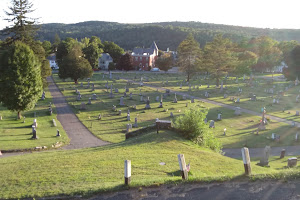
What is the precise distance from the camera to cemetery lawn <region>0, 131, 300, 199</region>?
838 cm

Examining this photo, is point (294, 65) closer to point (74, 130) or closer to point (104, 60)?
point (74, 130)

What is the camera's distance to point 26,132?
23.2 m

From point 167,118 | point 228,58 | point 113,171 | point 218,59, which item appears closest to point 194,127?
point 113,171

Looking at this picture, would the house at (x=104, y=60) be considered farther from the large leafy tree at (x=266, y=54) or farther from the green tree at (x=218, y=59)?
the large leafy tree at (x=266, y=54)

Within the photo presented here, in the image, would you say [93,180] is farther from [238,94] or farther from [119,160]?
[238,94]

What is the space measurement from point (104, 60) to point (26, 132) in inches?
2857

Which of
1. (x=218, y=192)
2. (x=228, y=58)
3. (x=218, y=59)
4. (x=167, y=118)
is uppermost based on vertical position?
(x=228, y=58)

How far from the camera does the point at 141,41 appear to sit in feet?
534

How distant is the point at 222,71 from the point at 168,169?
4953cm

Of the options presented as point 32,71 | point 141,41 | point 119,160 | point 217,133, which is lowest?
point 217,133

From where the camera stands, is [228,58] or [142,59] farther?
[142,59]

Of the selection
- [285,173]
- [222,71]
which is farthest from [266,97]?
[285,173]

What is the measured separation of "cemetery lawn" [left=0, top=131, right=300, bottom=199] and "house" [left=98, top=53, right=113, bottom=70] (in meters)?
81.8

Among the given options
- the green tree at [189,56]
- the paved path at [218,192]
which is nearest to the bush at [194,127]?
the paved path at [218,192]
